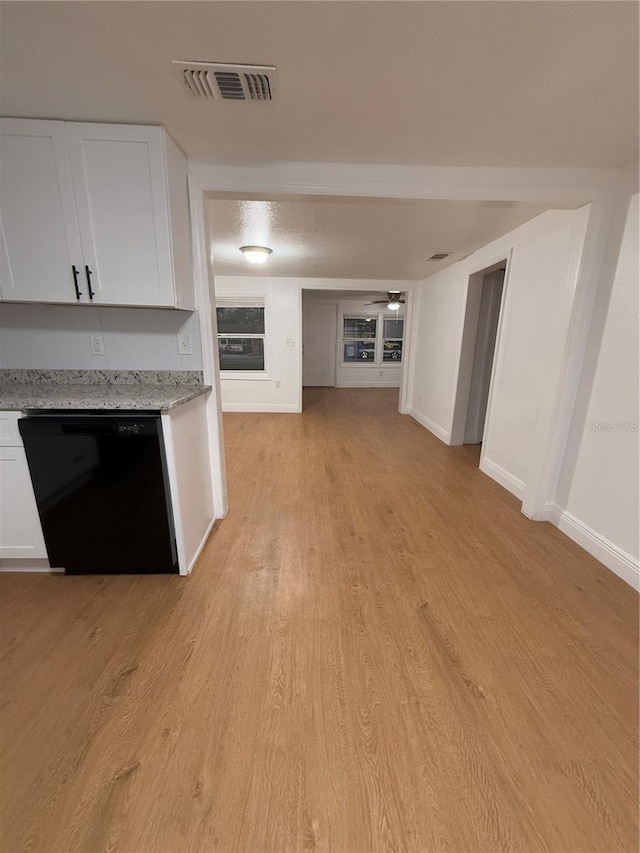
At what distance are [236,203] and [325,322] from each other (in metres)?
6.07

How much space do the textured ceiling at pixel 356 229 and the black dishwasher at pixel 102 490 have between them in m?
1.58

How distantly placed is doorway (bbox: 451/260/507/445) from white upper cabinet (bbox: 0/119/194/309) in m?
3.29

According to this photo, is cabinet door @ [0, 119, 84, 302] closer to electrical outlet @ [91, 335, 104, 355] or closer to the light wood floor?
electrical outlet @ [91, 335, 104, 355]

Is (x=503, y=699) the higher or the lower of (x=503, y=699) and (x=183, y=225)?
the lower

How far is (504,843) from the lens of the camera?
887mm

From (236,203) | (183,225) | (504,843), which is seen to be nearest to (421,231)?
(236,203)

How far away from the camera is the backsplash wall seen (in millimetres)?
2049

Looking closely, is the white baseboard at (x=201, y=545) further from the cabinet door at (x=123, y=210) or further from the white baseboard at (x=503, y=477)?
the white baseboard at (x=503, y=477)

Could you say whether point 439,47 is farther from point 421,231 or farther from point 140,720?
point 140,720

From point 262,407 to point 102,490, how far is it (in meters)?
4.27

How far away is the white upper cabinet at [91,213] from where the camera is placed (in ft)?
5.28

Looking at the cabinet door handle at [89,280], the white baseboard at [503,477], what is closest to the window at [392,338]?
the white baseboard at [503,477]

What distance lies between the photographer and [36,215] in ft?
5.46

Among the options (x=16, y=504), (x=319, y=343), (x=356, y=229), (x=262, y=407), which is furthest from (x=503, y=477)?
Result: (x=319, y=343)
